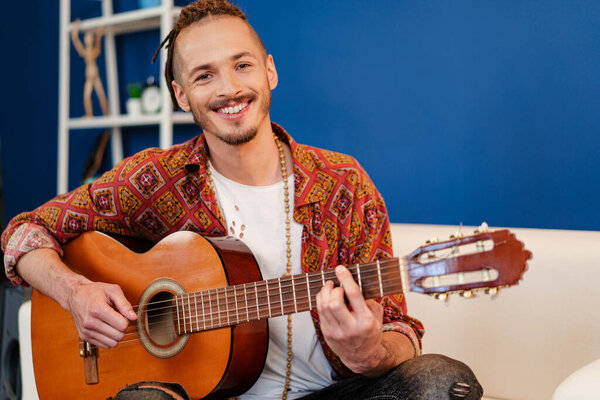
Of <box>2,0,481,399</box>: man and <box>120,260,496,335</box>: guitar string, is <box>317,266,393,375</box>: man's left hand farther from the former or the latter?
<box>2,0,481,399</box>: man

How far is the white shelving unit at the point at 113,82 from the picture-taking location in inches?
121

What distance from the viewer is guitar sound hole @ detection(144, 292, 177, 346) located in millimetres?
1378

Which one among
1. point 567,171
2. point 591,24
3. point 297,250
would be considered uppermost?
point 591,24

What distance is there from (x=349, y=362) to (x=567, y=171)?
116 centimetres

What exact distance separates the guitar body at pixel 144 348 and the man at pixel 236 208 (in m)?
0.07

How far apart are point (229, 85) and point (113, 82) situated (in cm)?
236

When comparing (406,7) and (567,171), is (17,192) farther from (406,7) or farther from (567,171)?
(567,171)

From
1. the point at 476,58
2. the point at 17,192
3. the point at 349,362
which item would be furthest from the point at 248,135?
the point at 17,192

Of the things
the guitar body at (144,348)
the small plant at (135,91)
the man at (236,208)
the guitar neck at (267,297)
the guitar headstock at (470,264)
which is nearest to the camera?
the guitar headstock at (470,264)

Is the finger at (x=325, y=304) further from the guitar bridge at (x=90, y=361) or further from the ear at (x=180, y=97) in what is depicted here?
the ear at (x=180, y=97)

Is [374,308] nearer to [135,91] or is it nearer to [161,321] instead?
[161,321]

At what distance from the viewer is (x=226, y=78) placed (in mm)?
1501

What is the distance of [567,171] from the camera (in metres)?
1.95

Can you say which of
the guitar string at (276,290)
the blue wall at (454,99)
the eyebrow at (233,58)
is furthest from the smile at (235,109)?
the blue wall at (454,99)
